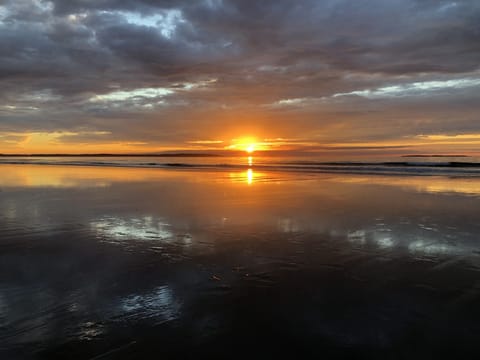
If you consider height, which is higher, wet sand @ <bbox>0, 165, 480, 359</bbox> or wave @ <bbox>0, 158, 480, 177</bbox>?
wet sand @ <bbox>0, 165, 480, 359</bbox>

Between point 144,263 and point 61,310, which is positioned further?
point 144,263

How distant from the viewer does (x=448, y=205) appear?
42.9ft

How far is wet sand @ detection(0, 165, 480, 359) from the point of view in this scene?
3.88 m

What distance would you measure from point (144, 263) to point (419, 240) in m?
6.06

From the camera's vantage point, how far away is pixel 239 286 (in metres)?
5.42

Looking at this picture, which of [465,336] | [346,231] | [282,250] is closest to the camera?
[465,336]

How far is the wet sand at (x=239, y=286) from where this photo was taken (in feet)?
12.7

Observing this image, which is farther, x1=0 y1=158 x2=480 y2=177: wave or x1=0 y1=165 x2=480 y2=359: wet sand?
x1=0 y1=158 x2=480 y2=177: wave

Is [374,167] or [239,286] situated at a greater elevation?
[239,286]

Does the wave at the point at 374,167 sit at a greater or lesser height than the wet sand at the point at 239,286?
lesser

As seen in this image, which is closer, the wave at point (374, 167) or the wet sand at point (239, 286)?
the wet sand at point (239, 286)

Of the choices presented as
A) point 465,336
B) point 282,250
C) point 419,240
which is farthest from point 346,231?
point 465,336

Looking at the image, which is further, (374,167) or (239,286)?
(374,167)

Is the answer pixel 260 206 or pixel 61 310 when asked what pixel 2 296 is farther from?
pixel 260 206
